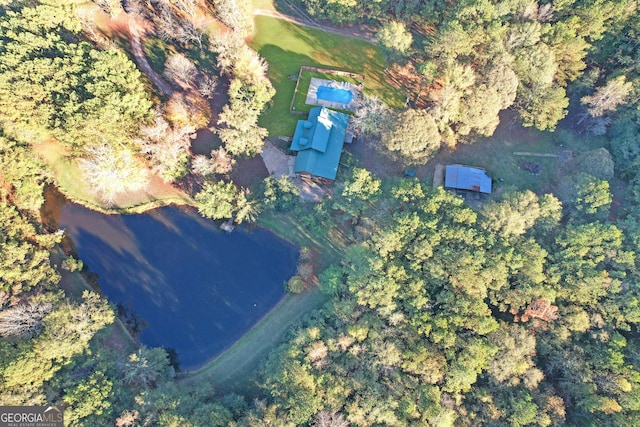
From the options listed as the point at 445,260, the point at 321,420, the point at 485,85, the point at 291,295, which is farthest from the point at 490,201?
the point at 321,420

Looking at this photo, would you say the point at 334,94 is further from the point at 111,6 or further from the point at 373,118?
the point at 111,6

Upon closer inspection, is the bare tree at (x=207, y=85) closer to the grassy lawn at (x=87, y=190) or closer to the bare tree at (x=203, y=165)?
the bare tree at (x=203, y=165)

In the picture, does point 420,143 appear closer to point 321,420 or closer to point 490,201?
point 490,201

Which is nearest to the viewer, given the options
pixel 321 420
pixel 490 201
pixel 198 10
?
pixel 321 420

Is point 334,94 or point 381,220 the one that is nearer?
point 381,220

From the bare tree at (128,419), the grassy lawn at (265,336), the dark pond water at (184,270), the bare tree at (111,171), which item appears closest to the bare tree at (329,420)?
the grassy lawn at (265,336)

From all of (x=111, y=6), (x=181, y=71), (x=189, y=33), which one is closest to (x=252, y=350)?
(x=181, y=71)

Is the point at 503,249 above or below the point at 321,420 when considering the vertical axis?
above
